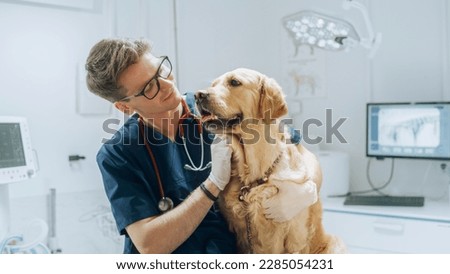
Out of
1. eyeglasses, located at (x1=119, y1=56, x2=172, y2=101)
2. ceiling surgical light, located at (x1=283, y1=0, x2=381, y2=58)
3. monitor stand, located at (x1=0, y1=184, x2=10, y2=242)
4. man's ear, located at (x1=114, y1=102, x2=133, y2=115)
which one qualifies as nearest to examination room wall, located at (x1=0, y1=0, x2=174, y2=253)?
monitor stand, located at (x1=0, y1=184, x2=10, y2=242)

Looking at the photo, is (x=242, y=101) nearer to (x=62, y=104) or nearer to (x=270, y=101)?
(x=270, y=101)

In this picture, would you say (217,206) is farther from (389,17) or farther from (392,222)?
(389,17)

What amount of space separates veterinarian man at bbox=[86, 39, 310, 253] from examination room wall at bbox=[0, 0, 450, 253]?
89 cm

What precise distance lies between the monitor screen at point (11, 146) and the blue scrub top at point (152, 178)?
28.0 inches

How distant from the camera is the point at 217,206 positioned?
1.29m

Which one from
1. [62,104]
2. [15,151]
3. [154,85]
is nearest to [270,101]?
[154,85]

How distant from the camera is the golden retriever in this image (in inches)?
47.8

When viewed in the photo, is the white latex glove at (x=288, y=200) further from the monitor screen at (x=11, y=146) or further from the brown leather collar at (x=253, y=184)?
the monitor screen at (x=11, y=146)

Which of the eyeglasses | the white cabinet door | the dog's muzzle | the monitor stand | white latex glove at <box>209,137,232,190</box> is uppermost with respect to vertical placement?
the eyeglasses

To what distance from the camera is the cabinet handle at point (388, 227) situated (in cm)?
217

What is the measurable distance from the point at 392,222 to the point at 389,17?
1148mm

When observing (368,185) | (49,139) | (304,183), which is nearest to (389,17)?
(368,185)

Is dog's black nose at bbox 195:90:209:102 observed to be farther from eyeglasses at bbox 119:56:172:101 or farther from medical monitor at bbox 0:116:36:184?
medical monitor at bbox 0:116:36:184
